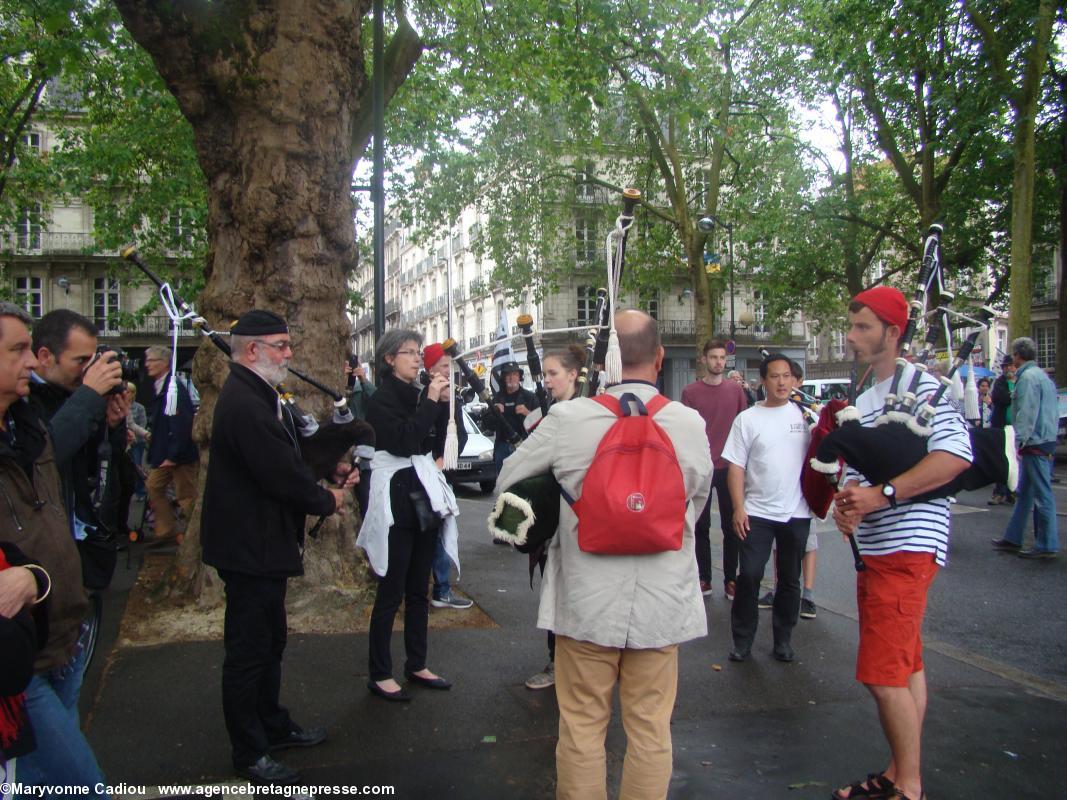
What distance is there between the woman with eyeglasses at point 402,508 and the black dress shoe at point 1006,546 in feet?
22.8

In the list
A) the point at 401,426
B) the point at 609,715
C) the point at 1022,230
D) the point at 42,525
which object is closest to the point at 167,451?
the point at 401,426

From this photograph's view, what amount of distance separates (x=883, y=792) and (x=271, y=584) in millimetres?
2725

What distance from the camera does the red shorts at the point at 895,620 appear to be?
325cm

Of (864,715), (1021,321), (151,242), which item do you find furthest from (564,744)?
(151,242)

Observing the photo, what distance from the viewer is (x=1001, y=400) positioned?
11.5 metres

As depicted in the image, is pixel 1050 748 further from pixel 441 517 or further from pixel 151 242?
pixel 151 242

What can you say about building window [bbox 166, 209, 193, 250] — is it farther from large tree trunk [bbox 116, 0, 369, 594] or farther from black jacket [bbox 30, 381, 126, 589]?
black jacket [bbox 30, 381, 126, 589]

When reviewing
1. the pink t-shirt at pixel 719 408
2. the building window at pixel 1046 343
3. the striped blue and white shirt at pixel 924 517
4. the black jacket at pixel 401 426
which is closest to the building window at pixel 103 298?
the pink t-shirt at pixel 719 408

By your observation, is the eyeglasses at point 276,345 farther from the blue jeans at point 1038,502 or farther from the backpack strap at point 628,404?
the blue jeans at point 1038,502

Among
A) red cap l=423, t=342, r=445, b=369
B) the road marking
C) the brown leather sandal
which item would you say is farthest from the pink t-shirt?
the brown leather sandal

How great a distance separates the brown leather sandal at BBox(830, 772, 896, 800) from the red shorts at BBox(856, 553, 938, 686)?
44 cm

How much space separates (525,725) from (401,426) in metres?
1.73

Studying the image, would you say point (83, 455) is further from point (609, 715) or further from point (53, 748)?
point (609, 715)

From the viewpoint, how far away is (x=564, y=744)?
2799mm
